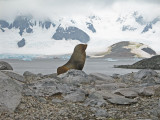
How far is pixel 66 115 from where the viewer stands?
10250 mm

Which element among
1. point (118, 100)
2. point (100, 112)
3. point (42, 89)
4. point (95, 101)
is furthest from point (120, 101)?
point (42, 89)

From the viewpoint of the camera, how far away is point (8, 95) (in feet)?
35.1

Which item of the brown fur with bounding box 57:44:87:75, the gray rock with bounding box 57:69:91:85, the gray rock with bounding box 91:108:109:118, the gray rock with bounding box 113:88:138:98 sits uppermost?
the brown fur with bounding box 57:44:87:75

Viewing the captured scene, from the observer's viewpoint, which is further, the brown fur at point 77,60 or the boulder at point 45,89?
the brown fur at point 77,60

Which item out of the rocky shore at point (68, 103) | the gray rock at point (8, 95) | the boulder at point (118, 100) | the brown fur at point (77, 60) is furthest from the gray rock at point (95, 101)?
the brown fur at point (77, 60)

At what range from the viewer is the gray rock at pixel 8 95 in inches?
400

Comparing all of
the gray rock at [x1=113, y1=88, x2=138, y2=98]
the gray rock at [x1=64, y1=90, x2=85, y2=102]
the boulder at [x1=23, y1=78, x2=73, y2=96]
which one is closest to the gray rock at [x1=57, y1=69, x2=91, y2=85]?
the boulder at [x1=23, y1=78, x2=73, y2=96]

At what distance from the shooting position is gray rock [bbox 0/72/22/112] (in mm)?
10173

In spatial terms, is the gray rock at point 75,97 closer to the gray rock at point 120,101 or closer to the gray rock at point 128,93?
the gray rock at point 120,101

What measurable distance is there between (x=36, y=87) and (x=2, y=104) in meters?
3.77

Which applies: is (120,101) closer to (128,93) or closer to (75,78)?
(128,93)

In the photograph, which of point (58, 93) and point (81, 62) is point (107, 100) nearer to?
point (58, 93)

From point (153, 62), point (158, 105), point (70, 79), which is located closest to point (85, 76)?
point (70, 79)

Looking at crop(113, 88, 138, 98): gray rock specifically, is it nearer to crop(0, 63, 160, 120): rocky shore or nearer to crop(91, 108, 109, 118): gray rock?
crop(0, 63, 160, 120): rocky shore
